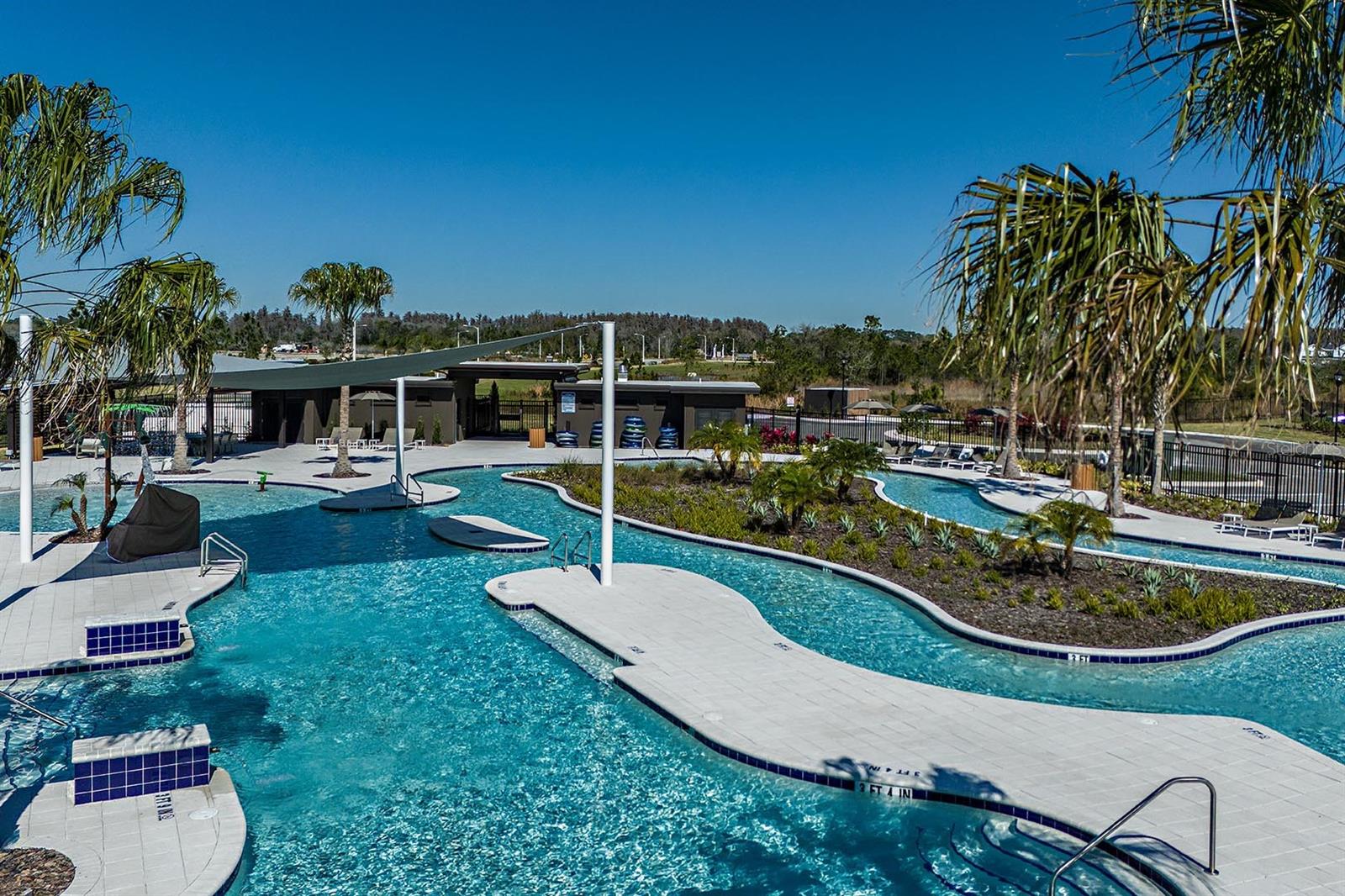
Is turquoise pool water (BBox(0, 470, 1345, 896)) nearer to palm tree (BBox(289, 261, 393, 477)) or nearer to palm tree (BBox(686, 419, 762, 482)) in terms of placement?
palm tree (BBox(686, 419, 762, 482))

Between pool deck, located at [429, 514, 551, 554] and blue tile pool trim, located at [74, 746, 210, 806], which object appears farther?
pool deck, located at [429, 514, 551, 554]

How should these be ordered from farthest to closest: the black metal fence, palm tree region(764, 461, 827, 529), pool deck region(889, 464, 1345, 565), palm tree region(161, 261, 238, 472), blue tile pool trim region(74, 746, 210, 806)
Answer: palm tree region(764, 461, 827, 529), pool deck region(889, 464, 1345, 565), blue tile pool trim region(74, 746, 210, 806), palm tree region(161, 261, 238, 472), the black metal fence

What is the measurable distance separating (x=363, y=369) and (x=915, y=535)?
9.26 meters

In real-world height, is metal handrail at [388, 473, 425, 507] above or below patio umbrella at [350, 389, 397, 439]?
below

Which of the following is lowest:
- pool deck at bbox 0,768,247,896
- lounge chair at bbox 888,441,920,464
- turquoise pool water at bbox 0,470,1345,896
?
turquoise pool water at bbox 0,470,1345,896

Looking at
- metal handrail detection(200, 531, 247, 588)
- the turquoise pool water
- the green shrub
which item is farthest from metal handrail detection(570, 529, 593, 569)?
the green shrub

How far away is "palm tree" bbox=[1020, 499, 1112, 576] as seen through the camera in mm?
13727

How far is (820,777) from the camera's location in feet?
25.9

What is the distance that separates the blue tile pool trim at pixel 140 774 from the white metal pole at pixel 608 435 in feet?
20.8

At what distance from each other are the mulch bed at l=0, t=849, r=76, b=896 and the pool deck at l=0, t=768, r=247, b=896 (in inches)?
2.5

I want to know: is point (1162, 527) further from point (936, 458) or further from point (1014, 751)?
point (1014, 751)

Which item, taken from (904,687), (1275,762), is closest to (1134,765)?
(1275,762)

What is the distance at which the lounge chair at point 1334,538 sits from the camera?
17.7 metres

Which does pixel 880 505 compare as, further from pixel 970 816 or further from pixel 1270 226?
pixel 1270 226
